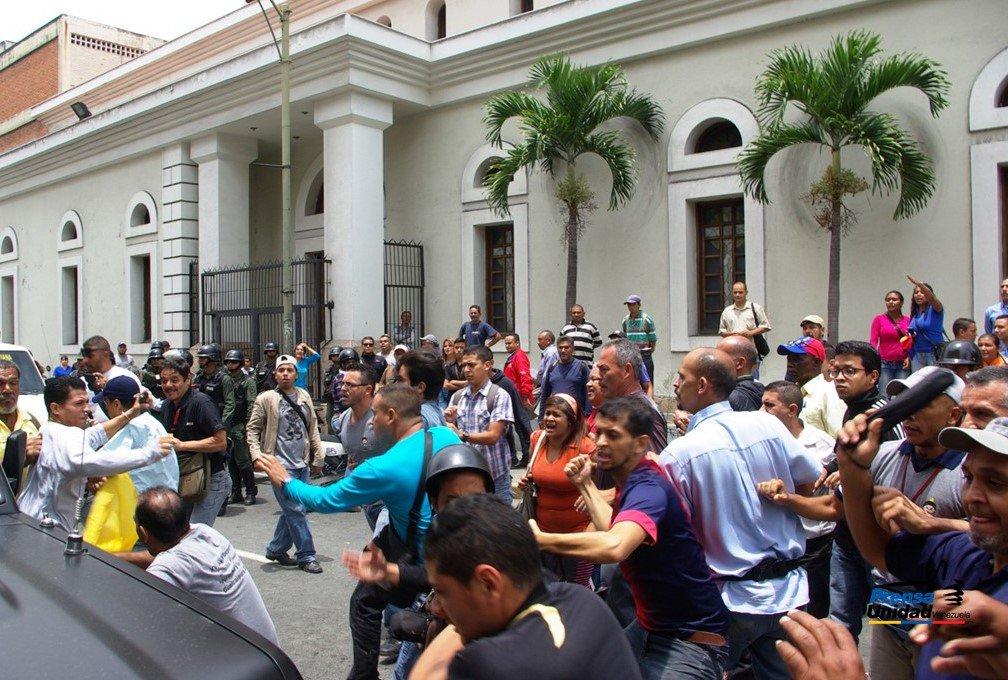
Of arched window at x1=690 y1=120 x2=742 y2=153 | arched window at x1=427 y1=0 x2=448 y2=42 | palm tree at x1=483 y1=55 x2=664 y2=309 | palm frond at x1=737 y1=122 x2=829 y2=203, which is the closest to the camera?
palm frond at x1=737 y1=122 x2=829 y2=203

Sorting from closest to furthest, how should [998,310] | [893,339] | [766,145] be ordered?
[998,310]
[893,339]
[766,145]

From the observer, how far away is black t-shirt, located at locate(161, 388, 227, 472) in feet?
21.3

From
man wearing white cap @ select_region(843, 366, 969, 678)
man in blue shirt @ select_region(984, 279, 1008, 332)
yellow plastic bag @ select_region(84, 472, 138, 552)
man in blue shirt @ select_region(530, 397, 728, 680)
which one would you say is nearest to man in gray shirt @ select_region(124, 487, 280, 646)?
yellow plastic bag @ select_region(84, 472, 138, 552)

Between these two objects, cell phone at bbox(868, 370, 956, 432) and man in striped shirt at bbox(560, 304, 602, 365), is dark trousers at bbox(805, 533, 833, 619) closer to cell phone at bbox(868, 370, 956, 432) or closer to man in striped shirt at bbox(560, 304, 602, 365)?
cell phone at bbox(868, 370, 956, 432)

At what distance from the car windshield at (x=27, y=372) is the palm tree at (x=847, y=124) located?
31.1ft

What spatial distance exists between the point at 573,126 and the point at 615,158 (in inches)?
34.5

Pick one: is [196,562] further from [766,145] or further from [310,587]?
[766,145]

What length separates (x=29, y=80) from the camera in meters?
34.0

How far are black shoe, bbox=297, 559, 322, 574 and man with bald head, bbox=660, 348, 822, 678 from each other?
4.17 m

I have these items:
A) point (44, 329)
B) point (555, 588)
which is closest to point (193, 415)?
point (555, 588)

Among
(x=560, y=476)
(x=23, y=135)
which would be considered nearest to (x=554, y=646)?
Result: (x=560, y=476)

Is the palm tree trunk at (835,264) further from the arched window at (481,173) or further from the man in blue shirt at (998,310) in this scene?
the arched window at (481,173)

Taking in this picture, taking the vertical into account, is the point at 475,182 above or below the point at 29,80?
below

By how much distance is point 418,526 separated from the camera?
3.91 metres
